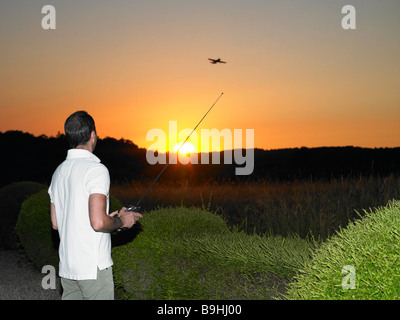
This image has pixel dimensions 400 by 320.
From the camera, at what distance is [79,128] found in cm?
308

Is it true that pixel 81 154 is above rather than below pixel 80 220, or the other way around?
above

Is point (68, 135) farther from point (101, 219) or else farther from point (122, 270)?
point (122, 270)

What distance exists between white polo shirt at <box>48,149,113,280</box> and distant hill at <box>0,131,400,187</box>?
23.8 meters

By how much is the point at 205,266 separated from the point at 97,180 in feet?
7.65

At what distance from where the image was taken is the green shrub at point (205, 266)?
444cm

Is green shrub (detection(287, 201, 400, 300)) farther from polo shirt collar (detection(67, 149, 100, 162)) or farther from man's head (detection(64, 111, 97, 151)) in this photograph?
man's head (detection(64, 111, 97, 151))

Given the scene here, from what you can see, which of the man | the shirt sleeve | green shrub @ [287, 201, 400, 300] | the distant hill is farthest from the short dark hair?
the distant hill

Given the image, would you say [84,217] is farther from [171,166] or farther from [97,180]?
[171,166]

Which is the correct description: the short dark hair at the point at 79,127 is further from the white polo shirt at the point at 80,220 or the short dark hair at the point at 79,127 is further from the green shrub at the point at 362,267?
the green shrub at the point at 362,267

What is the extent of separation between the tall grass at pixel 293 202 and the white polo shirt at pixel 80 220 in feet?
13.7

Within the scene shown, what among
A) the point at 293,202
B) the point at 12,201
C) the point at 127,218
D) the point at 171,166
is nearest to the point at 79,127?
the point at 127,218

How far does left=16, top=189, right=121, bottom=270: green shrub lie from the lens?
7.79m

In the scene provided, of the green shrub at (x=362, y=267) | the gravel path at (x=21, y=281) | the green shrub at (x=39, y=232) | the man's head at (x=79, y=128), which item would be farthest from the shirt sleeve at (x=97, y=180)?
the green shrub at (x=39, y=232)
